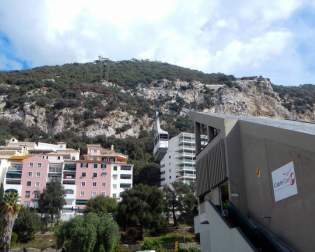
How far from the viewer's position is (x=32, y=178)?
71938 mm

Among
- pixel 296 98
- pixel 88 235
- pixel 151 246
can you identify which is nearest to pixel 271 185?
pixel 88 235

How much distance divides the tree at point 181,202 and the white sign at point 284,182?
1548 inches

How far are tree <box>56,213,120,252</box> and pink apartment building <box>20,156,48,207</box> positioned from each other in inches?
1151

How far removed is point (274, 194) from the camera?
19.8 meters

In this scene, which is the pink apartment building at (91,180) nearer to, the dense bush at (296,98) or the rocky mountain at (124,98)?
the rocky mountain at (124,98)

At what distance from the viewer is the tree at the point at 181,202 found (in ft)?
196

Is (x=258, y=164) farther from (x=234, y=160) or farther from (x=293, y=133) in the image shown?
(x=293, y=133)

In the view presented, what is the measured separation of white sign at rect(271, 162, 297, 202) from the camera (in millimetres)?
17875

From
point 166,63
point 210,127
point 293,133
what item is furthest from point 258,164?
point 166,63

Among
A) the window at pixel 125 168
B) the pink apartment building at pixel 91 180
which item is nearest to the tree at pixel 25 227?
the pink apartment building at pixel 91 180

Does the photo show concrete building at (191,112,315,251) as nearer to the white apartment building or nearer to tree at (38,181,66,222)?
tree at (38,181,66,222)

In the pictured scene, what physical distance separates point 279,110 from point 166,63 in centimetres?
6869

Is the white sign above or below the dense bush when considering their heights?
below

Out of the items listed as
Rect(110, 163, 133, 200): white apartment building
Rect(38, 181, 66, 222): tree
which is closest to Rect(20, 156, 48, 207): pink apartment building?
Rect(38, 181, 66, 222): tree
